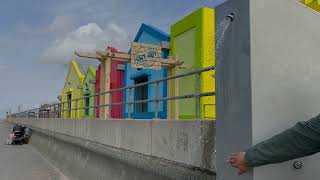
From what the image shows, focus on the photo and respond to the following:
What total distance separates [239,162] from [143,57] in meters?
11.4

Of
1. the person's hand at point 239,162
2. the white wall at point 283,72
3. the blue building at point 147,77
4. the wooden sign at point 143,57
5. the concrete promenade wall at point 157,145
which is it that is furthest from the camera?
the blue building at point 147,77

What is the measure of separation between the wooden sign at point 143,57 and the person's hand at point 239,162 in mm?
11152

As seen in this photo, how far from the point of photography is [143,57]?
13789mm

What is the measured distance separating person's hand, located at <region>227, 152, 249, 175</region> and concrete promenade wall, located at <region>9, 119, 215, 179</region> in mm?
1060

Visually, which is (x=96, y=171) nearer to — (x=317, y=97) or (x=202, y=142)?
(x=202, y=142)

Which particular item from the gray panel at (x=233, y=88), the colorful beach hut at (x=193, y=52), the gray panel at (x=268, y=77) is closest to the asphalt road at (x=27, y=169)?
the colorful beach hut at (x=193, y=52)

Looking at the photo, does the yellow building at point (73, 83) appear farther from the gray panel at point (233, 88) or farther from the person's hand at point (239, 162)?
the person's hand at point (239, 162)

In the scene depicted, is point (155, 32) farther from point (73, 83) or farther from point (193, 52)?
point (73, 83)

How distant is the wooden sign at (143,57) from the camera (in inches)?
538

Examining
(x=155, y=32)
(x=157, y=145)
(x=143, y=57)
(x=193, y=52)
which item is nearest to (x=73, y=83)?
(x=155, y=32)

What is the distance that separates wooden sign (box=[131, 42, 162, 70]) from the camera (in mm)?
13664

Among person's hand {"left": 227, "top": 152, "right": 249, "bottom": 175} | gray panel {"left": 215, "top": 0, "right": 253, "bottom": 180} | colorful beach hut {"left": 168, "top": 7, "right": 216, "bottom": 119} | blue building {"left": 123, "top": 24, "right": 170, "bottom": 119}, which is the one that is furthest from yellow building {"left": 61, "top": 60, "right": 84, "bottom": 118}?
person's hand {"left": 227, "top": 152, "right": 249, "bottom": 175}

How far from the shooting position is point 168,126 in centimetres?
497

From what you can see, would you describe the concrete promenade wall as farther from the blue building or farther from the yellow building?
the yellow building
